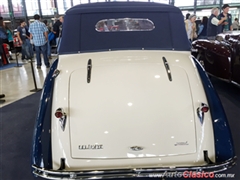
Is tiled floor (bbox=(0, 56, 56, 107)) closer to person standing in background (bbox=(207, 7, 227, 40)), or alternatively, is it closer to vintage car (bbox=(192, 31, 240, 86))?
vintage car (bbox=(192, 31, 240, 86))

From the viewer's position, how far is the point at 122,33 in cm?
276

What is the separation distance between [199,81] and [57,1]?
17.1 m

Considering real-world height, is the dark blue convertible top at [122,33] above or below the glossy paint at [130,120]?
above

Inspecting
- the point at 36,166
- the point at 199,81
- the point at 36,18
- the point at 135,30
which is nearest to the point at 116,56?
the point at 135,30

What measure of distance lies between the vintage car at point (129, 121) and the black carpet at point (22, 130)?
0.80 m

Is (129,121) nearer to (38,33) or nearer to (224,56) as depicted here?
(224,56)

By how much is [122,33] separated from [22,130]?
82.7 inches

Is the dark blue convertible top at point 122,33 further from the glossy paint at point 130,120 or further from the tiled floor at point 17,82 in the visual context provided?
the tiled floor at point 17,82

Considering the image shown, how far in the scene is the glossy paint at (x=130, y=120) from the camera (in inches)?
75.2

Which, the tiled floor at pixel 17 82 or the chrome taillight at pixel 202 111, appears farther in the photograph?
the tiled floor at pixel 17 82

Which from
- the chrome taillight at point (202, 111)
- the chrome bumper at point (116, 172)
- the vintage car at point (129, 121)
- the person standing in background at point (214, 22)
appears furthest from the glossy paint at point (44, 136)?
the person standing in background at point (214, 22)

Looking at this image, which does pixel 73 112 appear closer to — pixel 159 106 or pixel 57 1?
pixel 159 106

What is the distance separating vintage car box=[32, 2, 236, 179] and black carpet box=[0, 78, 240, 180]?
804 millimetres

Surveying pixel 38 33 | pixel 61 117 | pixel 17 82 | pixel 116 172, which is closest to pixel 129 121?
pixel 116 172
